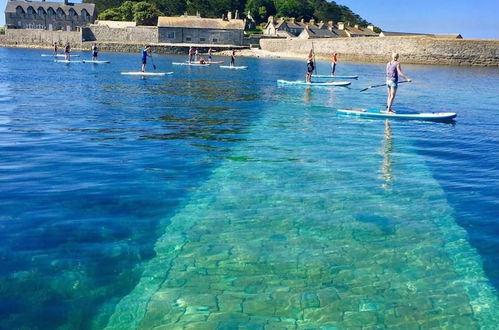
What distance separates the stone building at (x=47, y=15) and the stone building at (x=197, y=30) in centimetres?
3253

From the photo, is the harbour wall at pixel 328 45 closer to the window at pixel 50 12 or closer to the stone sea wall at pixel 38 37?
the stone sea wall at pixel 38 37

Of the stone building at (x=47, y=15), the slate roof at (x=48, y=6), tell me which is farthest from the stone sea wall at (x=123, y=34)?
the slate roof at (x=48, y=6)

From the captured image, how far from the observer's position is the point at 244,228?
8.44 meters

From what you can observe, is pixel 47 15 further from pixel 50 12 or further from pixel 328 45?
pixel 328 45

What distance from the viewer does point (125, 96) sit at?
2775 centimetres

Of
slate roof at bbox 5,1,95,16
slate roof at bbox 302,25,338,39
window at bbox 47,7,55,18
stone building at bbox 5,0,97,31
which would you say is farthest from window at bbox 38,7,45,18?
slate roof at bbox 302,25,338,39

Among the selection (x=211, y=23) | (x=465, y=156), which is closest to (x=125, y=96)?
(x=465, y=156)

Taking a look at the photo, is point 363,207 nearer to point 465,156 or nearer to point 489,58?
point 465,156

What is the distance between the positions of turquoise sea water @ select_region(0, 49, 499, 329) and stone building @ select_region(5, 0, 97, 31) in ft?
437

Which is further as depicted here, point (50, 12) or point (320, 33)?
point (50, 12)

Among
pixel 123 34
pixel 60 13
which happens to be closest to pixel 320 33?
pixel 123 34

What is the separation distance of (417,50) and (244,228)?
82.6 meters

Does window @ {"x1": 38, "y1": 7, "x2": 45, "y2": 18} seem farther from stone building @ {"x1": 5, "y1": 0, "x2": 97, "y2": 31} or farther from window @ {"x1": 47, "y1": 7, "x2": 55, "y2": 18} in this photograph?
window @ {"x1": 47, "y1": 7, "x2": 55, "y2": 18}

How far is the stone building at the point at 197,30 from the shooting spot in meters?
118
